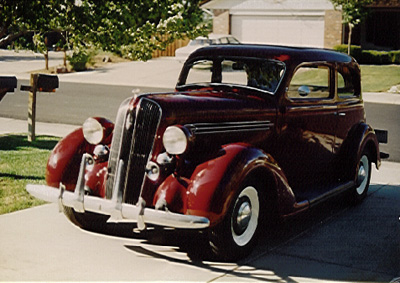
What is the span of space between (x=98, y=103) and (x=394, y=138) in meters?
8.30

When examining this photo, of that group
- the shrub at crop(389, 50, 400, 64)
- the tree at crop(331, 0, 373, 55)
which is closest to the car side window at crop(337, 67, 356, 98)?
the tree at crop(331, 0, 373, 55)

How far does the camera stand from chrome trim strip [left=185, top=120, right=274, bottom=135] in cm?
542

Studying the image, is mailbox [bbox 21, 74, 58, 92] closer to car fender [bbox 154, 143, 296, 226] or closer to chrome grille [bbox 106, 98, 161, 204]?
chrome grille [bbox 106, 98, 161, 204]

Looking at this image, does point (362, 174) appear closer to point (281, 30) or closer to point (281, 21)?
point (281, 30)

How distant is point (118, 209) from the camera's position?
4.94 metres

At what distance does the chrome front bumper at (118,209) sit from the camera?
476cm

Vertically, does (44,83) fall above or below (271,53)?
below

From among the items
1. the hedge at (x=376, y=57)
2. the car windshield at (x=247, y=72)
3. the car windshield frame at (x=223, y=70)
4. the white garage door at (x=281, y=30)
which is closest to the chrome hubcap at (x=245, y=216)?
the car windshield at (x=247, y=72)

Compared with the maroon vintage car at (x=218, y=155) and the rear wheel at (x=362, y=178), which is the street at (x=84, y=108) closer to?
the rear wheel at (x=362, y=178)

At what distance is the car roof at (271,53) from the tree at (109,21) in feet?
3.24

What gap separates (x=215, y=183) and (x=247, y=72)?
75.5 inches

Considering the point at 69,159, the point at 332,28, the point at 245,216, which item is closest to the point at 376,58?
the point at 332,28

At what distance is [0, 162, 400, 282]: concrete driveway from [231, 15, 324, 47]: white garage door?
2708 cm

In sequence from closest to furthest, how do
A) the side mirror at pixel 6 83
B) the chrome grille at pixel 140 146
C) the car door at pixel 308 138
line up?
the chrome grille at pixel 140 146 < the car door at pixel 308 138 < the side mirror at pixel 6 83
